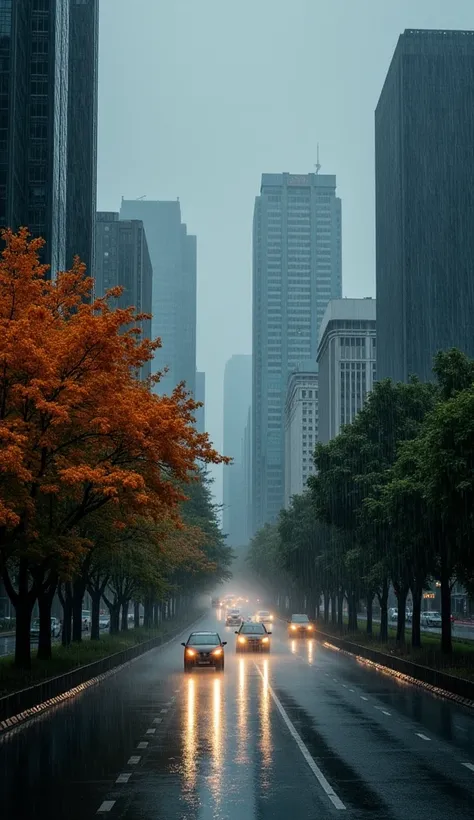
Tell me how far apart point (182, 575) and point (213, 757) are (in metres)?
83.9

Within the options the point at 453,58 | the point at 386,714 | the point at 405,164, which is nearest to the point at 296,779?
the point at 386,714

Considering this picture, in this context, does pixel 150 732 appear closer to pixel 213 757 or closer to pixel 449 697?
pixel 213 757

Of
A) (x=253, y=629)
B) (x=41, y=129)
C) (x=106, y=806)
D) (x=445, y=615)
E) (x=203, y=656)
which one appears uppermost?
(x=41, y=129)

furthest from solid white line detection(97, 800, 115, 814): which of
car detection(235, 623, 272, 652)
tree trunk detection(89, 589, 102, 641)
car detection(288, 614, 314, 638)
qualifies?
car detection(288, 614, 314, 638)

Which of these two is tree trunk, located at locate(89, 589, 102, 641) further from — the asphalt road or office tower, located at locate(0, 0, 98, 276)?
office tower, located at locate(0, 0, 98, 276)

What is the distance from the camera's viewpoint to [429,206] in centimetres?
18862

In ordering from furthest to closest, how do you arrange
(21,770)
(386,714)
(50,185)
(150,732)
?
(50,185) → (386,714) → (150,732) → (21,770)

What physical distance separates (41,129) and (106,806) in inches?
4314

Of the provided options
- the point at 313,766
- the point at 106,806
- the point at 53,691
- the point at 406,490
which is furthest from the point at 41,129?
the point at 106,806

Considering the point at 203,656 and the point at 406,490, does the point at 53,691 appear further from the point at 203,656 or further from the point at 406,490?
the point at 203,656

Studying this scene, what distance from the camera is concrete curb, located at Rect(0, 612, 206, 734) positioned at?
25.9m

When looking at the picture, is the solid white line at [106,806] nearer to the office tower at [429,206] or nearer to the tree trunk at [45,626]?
the tree trunk at [45,626]

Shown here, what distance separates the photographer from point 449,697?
34062mm

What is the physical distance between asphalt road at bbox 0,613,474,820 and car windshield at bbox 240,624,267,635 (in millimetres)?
26584
